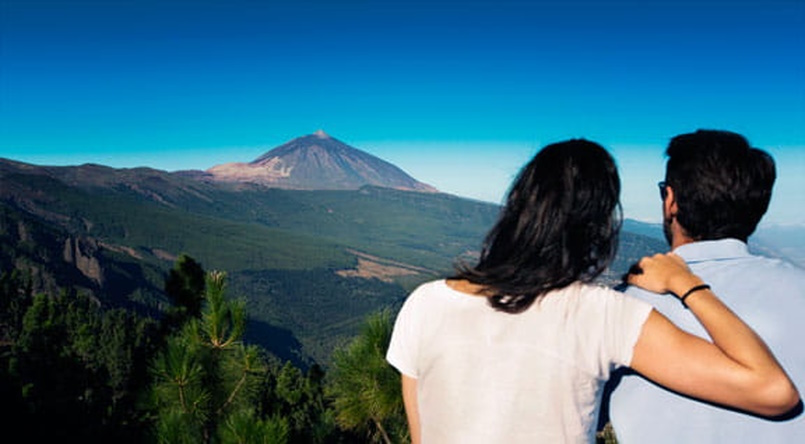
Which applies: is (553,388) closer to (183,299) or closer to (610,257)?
(610,257)

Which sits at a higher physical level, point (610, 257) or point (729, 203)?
point (729, 203)

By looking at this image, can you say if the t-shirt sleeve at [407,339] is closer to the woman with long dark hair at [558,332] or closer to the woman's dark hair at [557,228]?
the woman with long dark hair at [558,332]

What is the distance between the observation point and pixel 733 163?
1.65 m

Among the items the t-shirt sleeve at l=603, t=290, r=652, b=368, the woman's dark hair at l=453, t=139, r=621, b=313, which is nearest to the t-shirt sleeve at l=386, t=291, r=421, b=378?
the woman's dark hair at l=453, t=139, r=621, b=313

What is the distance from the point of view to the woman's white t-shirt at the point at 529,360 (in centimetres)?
139

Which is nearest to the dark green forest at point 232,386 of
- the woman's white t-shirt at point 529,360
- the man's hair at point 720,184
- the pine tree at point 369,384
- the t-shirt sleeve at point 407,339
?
the pine tree at point 369,384

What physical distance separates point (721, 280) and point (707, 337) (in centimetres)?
22

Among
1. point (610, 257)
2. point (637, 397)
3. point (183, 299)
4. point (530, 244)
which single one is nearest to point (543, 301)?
point (530, 244)

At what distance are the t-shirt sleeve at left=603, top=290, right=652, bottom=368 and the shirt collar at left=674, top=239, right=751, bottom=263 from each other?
46cm

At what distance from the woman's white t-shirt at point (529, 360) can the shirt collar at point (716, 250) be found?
0.47 m

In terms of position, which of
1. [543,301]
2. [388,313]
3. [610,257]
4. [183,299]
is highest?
[610,257]

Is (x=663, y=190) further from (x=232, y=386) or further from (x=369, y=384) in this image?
(x=232, y=386)

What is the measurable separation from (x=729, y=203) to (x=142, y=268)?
19262cm

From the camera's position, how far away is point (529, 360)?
4.63 ft
